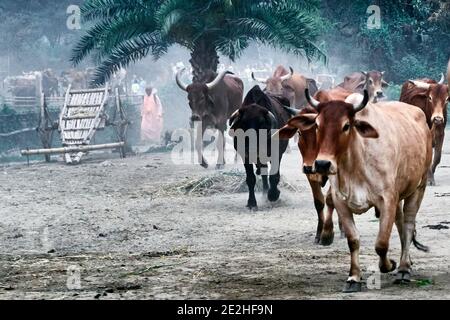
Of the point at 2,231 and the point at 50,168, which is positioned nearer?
the point at 2,231

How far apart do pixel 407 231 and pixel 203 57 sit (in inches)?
550

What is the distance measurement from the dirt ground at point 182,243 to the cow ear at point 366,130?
1.20 m

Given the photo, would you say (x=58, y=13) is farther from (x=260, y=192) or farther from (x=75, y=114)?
(x=260, y=192)

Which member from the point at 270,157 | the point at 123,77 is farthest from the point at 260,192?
the point at 123,77

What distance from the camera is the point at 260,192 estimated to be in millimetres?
16656

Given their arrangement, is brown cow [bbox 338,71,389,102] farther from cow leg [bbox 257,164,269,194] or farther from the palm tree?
cow leg [bbox 257,164,269,194]

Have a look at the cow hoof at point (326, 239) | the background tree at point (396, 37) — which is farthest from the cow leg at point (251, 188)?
the background tree at point (396, 37)

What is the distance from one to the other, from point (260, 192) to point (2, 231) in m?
5.06

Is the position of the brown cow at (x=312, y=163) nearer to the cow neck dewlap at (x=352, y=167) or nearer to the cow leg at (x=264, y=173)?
the cow neck dewlap at (x=352, y=167)

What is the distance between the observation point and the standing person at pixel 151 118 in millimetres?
31359

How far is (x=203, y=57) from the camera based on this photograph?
2242 centimetres

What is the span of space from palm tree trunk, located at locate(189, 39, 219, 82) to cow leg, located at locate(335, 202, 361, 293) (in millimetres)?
14127

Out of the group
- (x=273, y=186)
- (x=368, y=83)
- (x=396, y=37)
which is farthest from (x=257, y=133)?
(x=396, y=37)

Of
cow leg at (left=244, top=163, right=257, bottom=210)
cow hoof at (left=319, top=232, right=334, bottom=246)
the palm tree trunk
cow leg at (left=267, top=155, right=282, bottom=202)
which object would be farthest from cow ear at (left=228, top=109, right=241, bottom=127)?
the palm tree trunk
